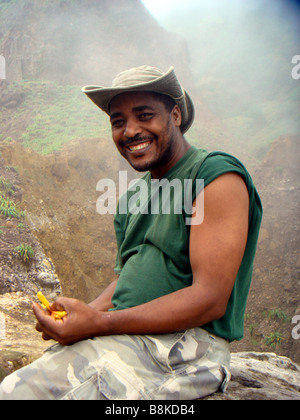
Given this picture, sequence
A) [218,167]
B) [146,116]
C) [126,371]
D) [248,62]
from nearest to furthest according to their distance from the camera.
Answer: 1. [126,371]
2. [218,167]
3. [146,116]
4. [248,62]

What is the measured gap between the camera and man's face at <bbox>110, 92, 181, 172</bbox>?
1828 mm

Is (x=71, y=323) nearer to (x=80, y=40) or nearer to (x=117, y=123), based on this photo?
(x=117, y=123)

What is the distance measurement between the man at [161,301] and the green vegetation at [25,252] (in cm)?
389

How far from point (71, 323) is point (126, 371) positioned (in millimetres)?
264

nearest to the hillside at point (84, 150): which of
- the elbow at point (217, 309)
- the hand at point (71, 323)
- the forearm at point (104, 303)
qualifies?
the forearm at point (104, 303)

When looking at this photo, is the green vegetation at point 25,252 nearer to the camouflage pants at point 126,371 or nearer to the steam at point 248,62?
the camouflage pants at point 126,371

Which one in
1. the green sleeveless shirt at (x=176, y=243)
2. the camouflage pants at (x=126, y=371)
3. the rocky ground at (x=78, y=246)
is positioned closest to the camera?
the camouflage pants at (x=126, y=371)

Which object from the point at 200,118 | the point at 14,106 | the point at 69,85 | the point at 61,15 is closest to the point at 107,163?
the point at 14,106

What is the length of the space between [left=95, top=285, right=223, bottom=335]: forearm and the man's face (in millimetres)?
726

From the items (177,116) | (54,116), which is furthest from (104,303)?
(54,116)

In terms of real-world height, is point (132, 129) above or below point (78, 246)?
above

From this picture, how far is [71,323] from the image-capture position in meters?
1.38

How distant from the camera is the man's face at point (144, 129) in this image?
1828 mm

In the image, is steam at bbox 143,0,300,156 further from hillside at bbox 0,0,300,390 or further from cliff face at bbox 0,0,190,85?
cliff face at bbox 0,0,190,85
